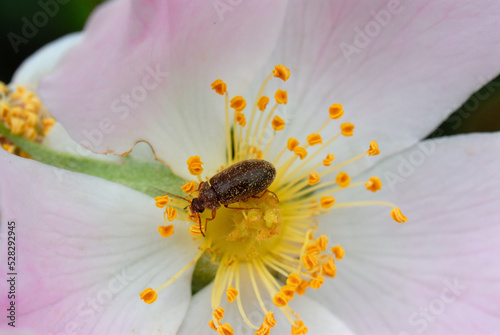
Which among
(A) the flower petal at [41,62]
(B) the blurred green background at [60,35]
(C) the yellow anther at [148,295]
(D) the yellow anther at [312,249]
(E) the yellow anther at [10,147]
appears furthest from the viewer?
(A) the flower petal at [41,62]

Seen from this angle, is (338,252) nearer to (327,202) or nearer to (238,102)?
(327,202)

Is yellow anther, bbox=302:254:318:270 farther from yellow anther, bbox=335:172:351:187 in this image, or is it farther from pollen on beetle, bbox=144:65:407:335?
yellow anther, bbox=335:172:351:187

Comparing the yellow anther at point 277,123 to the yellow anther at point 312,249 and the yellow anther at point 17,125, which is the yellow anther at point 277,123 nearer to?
the yellow anther at point 312,249

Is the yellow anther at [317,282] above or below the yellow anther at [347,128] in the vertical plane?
below

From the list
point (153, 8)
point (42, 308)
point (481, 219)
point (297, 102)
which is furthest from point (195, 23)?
point (481, 219)

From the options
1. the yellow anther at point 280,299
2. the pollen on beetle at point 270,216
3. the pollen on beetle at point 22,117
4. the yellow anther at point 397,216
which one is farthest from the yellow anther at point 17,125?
the yellow anther at point 397,216

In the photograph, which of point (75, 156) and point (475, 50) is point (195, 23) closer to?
point (75, 156)
